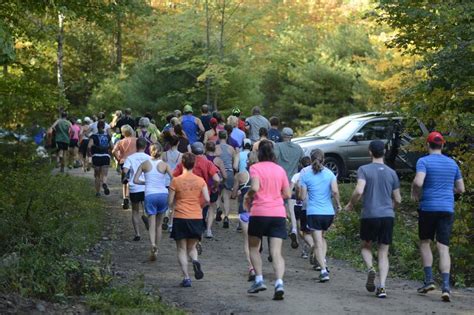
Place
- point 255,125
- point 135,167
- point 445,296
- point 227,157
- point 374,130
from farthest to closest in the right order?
point 374,130, point 255,125, point 227,157, point 135,167, point 445,296

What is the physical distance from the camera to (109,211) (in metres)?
19.5

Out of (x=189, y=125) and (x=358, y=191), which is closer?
(x=358, y=191)

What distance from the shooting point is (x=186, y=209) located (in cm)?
1155

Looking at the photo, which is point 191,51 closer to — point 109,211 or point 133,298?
point 109,211

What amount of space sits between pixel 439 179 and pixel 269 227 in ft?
7.42

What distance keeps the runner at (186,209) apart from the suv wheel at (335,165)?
12160mm

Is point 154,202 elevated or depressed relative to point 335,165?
depressed

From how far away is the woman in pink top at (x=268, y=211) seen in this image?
10.5 meters

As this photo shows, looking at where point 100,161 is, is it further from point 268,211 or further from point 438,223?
point 438,223

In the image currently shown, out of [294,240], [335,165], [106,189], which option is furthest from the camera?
[335,165]

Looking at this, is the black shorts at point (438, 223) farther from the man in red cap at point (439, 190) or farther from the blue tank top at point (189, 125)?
the blue tank top at point (189, 125)

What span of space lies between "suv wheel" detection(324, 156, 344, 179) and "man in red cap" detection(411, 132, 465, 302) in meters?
12.3

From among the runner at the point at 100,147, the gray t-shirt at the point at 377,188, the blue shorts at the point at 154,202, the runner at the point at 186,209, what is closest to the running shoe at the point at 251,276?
the runner at the point at 186,209

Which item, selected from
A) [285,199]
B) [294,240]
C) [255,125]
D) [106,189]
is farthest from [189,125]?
[285,199]
